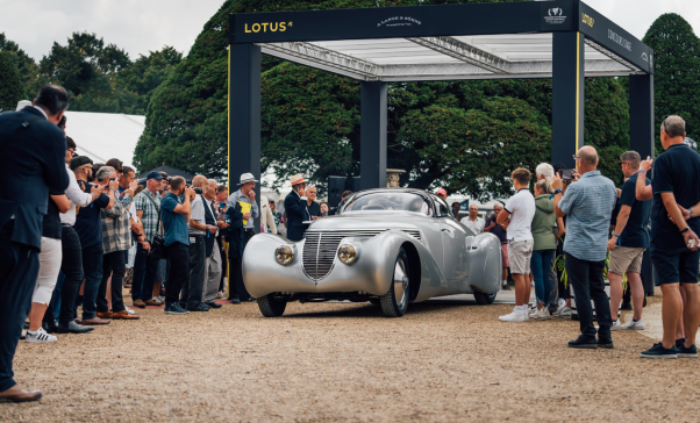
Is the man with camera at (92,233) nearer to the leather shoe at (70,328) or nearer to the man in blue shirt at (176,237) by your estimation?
the leather shoe at (70,328)

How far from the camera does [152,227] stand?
39.8ft

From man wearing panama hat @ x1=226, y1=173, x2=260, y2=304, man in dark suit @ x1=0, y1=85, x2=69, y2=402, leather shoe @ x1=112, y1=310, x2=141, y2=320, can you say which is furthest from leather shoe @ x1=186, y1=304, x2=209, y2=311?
man in dark suit @ x1=0, y1=85, x2=69, y2=402

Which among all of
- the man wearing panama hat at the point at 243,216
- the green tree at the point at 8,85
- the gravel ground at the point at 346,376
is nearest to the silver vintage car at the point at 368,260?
the gravel ground at the point at 346,376

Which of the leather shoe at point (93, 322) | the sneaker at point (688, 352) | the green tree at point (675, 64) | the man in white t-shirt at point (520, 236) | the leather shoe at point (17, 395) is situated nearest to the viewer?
the leather shoe at point (17, 395)

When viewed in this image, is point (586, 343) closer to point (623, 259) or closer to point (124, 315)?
point (623, 259)

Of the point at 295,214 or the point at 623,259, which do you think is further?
the point at 295,214

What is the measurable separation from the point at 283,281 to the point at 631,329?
399cm

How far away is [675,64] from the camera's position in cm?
3728

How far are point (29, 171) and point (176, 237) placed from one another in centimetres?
591

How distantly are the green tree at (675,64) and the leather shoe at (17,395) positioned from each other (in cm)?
3575

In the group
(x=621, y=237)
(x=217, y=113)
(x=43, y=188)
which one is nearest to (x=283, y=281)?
(x=621, y=237)

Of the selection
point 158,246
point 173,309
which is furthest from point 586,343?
point 158,246

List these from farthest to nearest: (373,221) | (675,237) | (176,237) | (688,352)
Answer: (176,237) < (373,221) < (688,352) < (675,237)

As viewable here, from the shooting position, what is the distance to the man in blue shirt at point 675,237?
691cm
